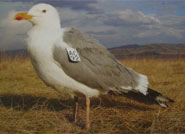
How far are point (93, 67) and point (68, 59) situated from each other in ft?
1.39

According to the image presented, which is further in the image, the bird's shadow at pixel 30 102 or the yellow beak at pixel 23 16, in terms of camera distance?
the bird's shadow at pixel 30 102

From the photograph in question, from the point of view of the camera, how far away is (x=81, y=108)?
4.79 metres

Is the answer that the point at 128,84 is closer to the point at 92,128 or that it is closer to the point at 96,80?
the point at 96,80

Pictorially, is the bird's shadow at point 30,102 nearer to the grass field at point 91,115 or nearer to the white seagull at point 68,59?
the grass field at point 91,115

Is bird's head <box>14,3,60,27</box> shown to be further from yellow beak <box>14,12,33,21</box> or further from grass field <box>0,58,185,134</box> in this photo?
grass field <box>0,58,185,134</box>

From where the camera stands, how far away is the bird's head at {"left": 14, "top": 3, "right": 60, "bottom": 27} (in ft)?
11.5

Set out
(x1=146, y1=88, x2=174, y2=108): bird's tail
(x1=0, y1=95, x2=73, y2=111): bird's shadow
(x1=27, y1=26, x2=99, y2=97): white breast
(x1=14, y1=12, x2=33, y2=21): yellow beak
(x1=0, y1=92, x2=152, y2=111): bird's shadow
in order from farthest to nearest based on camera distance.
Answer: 1. (x1=0, y1=95, x2=73, y2=111): bird's shadow
2. (x1=0, y1=92, x2=152, y2=111): bird's shadow
3. (x1=146, y1=88, x2=174, y2=108): bird's tail
4. (x1=14, y1=12, x2=33, y2=21): yellow beak
5. (x1=27, y1=26, x2=99, y2=97): white breast

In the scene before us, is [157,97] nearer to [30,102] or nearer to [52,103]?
[52,103]

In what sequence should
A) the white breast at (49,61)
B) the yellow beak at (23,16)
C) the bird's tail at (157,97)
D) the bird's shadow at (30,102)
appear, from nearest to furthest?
the white breast at (49,61), the yellow beak at (23,16), the bird's tail at (157,97), the bird's shadow at (30,102)

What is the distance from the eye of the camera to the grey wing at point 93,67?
3.37 metres

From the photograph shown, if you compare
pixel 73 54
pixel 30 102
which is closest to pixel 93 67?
pixel 73 54

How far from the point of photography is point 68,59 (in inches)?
132

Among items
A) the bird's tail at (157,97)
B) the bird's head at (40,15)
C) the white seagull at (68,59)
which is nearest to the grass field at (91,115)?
the bird's tail at (157,97)

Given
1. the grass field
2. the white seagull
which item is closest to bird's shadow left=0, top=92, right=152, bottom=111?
the grass field
